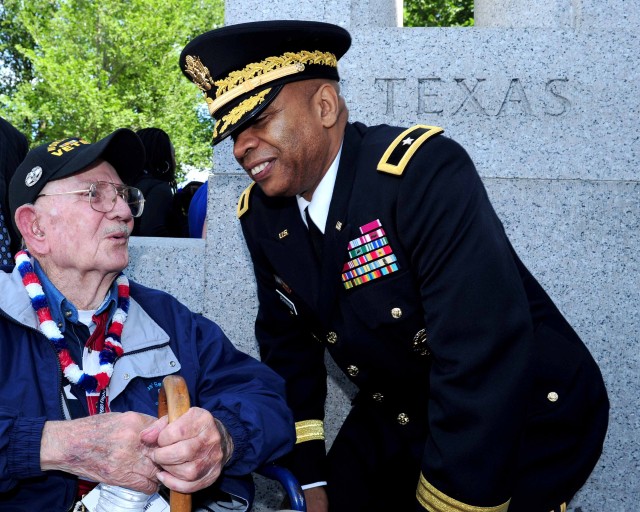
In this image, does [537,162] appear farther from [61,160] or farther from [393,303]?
[61,160]

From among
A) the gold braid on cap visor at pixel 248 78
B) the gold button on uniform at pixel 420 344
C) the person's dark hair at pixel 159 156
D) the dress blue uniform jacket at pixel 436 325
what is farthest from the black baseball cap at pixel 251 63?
the person's dark hair at pixel 159 156

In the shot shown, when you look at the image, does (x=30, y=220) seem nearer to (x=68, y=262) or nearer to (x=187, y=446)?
(x=68, y=262)

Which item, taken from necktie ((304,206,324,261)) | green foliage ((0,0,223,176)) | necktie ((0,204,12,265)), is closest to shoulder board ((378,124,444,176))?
necktie ((304,206,324,261))

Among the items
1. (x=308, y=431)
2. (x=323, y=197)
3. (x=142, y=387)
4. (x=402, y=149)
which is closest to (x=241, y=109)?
(x=323, y=197)

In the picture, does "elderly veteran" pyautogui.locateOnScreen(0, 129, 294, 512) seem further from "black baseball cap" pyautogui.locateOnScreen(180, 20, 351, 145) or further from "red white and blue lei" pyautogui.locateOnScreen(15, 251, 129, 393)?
"black baseball cap" pyautogui.locateOnScreen(180, 20, 351, 145)

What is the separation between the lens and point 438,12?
18.4 meters

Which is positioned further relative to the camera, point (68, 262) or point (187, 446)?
point (68, 262)

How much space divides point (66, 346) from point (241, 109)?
38.1 inches

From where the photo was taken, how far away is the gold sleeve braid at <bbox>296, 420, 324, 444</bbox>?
316cm

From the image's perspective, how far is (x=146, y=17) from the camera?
20375 mm

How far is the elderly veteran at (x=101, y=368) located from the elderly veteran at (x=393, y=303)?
371 mm

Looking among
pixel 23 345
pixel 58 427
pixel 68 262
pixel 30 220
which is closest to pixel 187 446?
pixel 58 427

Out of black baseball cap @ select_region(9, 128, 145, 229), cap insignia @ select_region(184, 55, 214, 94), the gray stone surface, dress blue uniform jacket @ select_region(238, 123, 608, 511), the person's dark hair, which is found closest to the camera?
dress blue uniform jacket @ select_region(238, 123, 608, 511)

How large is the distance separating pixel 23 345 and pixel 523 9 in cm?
333
